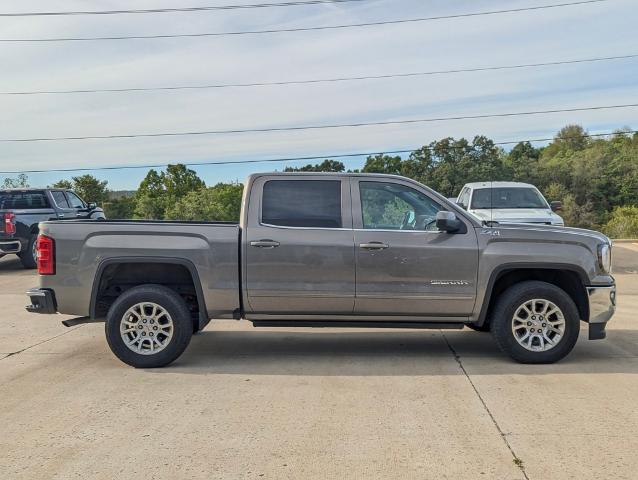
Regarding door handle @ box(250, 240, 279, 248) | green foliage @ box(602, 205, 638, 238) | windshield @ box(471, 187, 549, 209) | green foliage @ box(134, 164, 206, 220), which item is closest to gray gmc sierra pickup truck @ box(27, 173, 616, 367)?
door handle @ box(250, 240, 279, 248)

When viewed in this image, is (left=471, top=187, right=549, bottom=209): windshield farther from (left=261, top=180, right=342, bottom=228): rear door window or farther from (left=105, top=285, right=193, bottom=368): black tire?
(left=105, top=285, right=193, bottom=368): black tire

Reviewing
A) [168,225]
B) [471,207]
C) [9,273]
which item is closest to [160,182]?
[9,273]

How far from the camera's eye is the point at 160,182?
3944 centimetres

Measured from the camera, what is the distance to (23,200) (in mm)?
15242

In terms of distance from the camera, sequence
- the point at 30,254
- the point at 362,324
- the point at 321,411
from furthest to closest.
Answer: the point at 30,254 → the point at 362,324 → the point at 321,411

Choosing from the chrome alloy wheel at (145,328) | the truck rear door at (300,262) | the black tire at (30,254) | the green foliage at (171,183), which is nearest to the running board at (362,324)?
the truck rear door at (300,262)

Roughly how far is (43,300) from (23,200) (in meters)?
10.3

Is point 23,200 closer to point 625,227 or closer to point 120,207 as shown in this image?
point 120,207

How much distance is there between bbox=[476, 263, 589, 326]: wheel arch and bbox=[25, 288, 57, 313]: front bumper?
424cm

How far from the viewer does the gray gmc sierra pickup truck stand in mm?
6137

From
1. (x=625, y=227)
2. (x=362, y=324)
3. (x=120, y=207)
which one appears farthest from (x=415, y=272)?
(x=120, y=207)

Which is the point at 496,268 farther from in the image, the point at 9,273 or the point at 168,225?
the point at 9,273

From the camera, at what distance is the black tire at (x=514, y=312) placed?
6.12 m

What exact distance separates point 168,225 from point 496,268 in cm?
329
